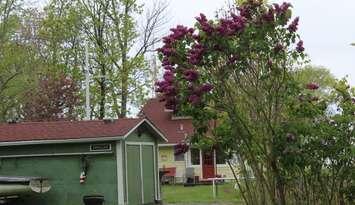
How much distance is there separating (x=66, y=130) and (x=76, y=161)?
110 cm

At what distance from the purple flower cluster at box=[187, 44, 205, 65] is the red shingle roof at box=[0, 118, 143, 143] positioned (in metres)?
9.68

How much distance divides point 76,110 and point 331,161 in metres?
30.4

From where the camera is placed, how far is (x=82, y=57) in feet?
149

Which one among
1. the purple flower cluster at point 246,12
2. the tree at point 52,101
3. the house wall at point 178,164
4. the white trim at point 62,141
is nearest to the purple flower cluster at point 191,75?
the purple flower cluster at point 246,12

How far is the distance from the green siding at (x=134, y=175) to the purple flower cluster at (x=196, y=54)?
34.4ft

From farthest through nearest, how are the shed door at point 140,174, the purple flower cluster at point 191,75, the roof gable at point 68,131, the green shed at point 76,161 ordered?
the shed door at point 140,174, the roof gable at point 68,131, the green shed at point 76,161, the purple flower cluster at point 191,75

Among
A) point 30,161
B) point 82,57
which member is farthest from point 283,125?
point 82,57

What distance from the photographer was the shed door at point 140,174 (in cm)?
2173

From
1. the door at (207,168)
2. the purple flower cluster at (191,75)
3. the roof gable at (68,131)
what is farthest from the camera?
the door at (207,168)

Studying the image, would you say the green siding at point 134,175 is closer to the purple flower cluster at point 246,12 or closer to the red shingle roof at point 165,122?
the purple flower cluster at point 246,12

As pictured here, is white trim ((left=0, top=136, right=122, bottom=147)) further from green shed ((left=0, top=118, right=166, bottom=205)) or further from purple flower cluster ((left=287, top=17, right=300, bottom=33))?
purple flower cluster ((left=287, top=17, right=300, bottom=33))

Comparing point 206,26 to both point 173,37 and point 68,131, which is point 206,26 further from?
point 68,131

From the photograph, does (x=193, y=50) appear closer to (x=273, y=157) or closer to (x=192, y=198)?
(x=273, y=157)

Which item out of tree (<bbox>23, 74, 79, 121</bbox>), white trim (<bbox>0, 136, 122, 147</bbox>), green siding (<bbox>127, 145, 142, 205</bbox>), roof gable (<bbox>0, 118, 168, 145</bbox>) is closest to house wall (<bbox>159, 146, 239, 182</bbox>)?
tree (<bbox>23, 74, 79, 121</bbox>)
